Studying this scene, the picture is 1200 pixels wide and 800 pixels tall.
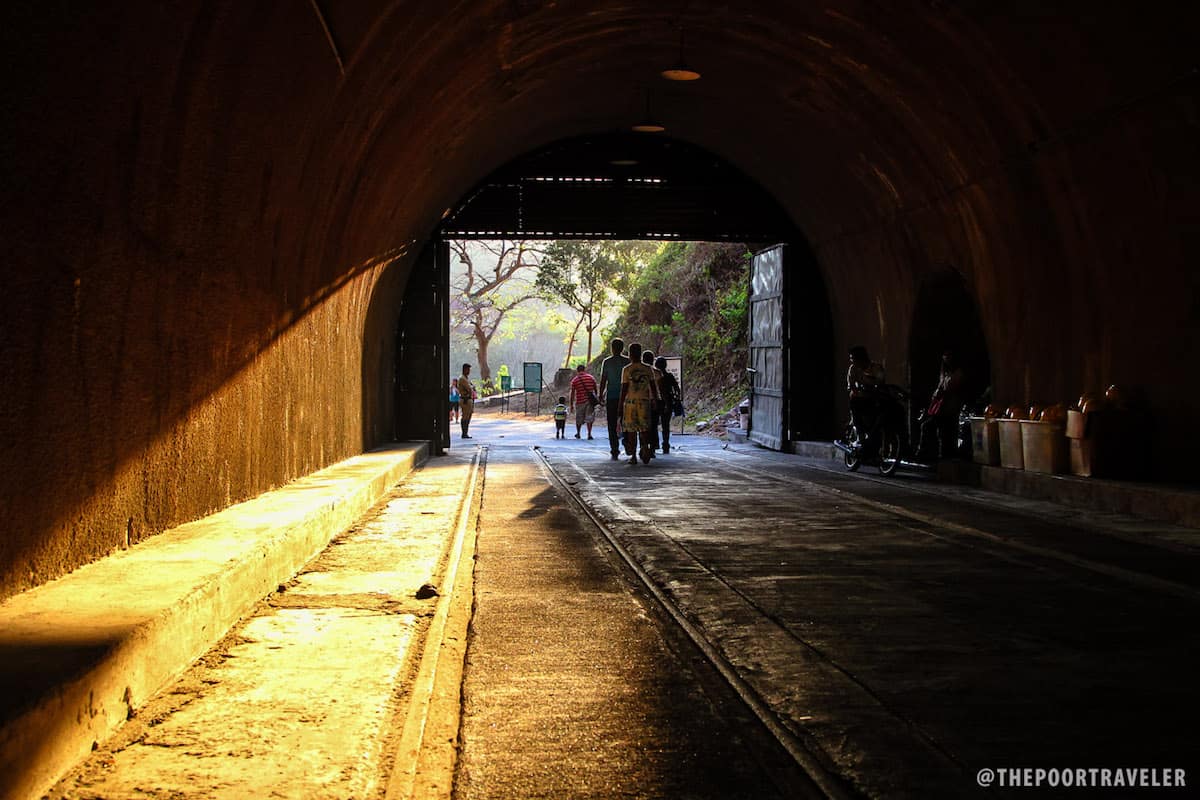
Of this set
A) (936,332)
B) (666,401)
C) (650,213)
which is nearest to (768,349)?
(666,401)

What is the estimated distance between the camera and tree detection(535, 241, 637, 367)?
159 ft

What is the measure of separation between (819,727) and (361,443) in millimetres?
12360

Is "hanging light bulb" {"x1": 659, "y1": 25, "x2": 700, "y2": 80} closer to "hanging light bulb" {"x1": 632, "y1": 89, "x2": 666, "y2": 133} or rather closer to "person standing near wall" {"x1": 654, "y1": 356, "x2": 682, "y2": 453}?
"hanging light bulb" {"x1": 632, "y1": 89, "x2": 666, "y2": 133}

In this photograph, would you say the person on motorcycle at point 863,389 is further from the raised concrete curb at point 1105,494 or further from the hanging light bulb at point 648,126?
the hanging light bulb at point 648,126

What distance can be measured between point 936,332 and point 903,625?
12029 mm

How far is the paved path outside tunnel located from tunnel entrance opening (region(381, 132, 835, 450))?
9403 millimetres

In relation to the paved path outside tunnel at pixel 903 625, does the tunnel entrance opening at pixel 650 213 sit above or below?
above

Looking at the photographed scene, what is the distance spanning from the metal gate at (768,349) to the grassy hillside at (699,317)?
1012 centimetres

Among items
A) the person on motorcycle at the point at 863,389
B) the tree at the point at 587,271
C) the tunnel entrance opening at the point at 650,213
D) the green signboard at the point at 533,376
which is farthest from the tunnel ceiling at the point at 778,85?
the tree at the point at 587,271

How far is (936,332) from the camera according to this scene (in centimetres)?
1702

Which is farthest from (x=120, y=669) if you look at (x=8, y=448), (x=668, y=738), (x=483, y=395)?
(x=483, y=395)

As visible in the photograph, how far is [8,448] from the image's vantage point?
436 cm

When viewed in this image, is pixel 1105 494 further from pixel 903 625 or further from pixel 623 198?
pixel 623 198

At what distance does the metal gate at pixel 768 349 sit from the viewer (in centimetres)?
2066
